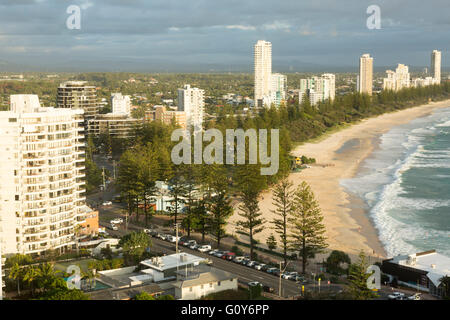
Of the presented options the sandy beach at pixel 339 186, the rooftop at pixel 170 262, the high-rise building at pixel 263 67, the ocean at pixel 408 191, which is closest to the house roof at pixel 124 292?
the rooftop at pixel 170 262

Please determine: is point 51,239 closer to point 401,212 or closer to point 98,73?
point 401,212

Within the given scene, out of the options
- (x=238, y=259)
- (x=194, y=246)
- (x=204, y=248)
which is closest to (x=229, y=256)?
(x=238, y=259)

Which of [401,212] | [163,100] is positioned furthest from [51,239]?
[163,100]

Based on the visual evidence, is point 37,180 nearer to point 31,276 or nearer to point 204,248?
point 31,276

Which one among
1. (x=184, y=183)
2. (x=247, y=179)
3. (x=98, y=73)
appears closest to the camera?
(x=184, y=183)

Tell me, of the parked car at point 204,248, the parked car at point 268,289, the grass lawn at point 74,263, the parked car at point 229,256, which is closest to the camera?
the parked car at point 268,289

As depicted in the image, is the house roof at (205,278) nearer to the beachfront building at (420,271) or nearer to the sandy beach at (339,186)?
the beachfront building at (420,271)
